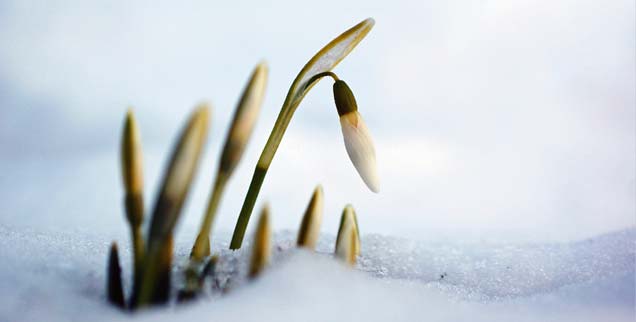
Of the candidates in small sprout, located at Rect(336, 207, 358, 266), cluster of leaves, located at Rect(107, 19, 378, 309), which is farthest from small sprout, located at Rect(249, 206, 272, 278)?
small sprout, located at Rect(336, 207, 358, 266)

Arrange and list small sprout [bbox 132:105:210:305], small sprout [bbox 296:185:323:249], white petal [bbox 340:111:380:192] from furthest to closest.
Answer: white petal [bbox 340:111:380:192] < small sprout [bbox 296:185:323:249] < small sprout [bbox 132:105:210:305]

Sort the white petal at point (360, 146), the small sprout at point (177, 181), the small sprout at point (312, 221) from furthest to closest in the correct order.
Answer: the white petal at point (360, 146) → the small sprout at point (312, 221) → the small sprout at point (177, 181)

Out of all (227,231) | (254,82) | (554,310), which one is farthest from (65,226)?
(554,310)

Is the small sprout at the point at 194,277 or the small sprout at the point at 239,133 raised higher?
the small sprout at the point at 239,133

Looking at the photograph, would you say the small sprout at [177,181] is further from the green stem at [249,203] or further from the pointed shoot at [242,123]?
the green stem at [249,203]

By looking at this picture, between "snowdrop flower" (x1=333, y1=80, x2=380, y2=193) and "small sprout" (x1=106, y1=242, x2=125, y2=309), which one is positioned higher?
"snowdrop flower" (x1=333, y1=80, x2=380, y2=193)

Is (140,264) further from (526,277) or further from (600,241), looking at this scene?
(600,241)

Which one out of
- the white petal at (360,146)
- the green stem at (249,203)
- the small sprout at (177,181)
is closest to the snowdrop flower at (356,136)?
the white petal at (360,146)

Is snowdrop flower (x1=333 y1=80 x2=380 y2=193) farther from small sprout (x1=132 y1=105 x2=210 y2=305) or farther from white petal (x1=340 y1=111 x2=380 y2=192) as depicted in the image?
small sprout (x1=132 y1=105 x2=210 y2=305)
